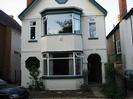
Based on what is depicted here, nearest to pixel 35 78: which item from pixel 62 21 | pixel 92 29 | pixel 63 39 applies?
pixel 63 39

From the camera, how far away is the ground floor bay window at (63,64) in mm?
23250

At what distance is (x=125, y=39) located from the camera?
2625 centimetres

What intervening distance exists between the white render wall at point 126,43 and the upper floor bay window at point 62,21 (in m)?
4.75

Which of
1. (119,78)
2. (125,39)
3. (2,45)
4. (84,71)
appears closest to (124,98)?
(119,78)

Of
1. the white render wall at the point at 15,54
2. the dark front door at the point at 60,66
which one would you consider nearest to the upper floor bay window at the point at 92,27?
the dark front door at the point at 60,66

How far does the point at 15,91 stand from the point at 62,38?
31.8ft

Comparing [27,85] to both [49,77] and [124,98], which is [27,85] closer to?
[49,77]

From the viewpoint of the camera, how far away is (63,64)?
23.4m

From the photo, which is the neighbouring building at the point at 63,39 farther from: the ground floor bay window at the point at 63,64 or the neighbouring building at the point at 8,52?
the neighbouring building at the point at 8,52

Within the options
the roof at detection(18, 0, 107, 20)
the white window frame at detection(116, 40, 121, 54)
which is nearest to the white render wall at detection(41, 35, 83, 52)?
the roof at detection(18, 0, 107, 20)

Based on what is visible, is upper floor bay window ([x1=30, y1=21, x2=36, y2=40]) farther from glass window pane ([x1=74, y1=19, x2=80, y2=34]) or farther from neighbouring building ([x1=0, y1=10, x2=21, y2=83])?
neighbouring building ([x1=0, y1=10, x2=21, y2=83])

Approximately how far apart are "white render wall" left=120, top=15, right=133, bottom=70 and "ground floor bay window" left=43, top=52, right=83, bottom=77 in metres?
4.76

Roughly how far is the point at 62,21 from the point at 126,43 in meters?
6.87

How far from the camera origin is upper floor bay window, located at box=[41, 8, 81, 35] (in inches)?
930
